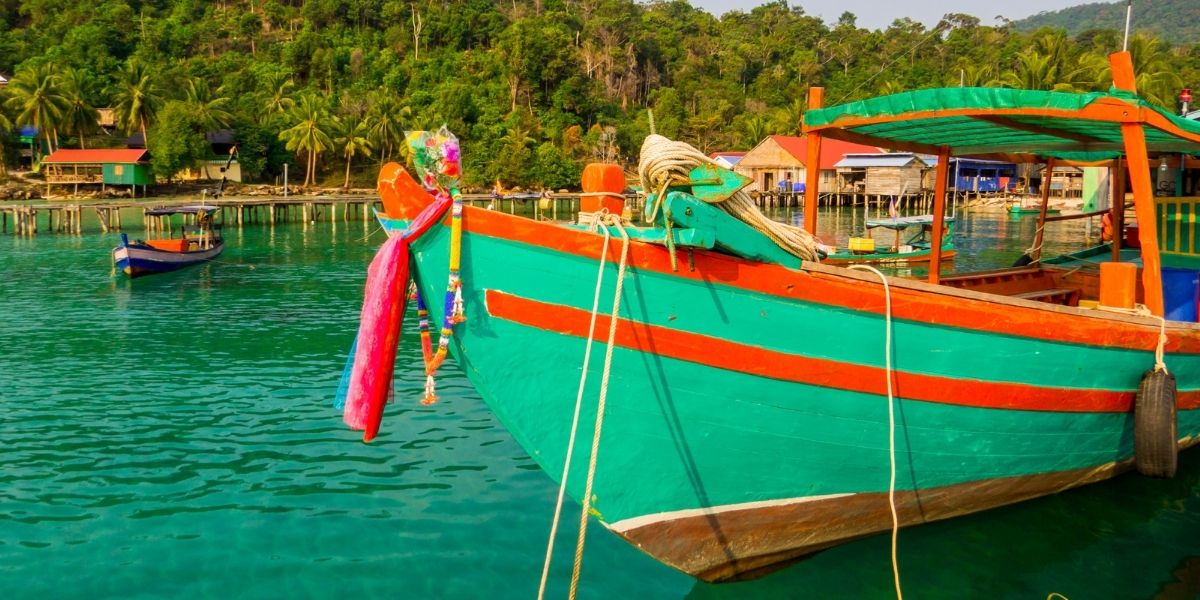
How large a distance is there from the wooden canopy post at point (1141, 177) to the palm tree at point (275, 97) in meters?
70.1

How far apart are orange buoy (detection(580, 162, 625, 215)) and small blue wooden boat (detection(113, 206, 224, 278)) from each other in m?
21.7

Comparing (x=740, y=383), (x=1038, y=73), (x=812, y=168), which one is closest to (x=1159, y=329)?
(x=812, y=168)

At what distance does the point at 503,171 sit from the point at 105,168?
26.7m

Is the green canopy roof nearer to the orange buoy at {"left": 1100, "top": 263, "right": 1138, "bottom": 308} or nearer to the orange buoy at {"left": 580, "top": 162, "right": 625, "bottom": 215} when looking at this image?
the orange buoy at {"left": 1100, "top": 263, "right": 1138, "bottom": 308}

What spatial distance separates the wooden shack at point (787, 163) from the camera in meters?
60.8

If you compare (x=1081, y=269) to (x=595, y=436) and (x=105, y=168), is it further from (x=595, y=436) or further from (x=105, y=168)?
(x=105, y=168)

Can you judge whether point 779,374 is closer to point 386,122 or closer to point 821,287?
point 821,287

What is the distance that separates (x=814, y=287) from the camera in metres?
4.68

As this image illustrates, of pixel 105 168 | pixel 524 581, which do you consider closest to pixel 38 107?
pixel 105 168

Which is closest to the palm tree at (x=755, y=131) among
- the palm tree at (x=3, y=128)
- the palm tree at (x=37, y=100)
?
the palm tree at (x=37, y=100)

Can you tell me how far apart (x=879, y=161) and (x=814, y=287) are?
54.7m

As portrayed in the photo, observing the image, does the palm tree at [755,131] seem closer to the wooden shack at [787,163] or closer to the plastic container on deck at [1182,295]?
the wooden shack at [787,163]

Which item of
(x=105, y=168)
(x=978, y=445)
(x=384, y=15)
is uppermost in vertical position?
(x=384, y=15)

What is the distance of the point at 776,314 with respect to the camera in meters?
4.67
